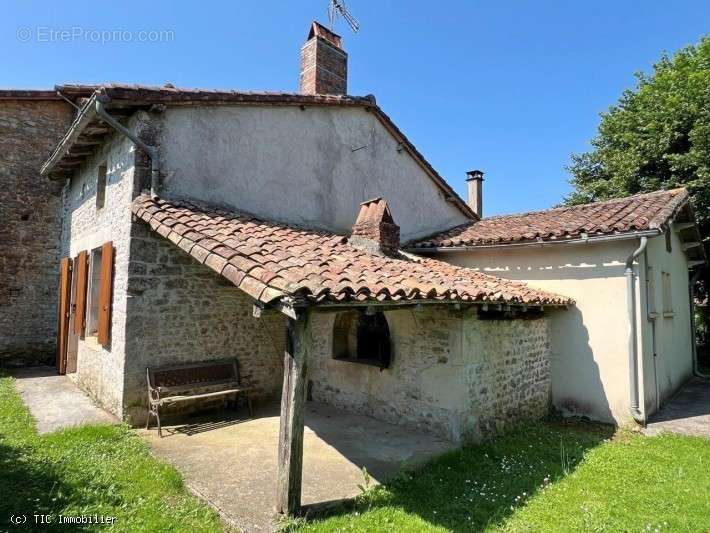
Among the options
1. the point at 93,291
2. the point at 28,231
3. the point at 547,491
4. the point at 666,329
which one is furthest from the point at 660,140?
the point at 28,231

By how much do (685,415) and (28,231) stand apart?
15.6 m

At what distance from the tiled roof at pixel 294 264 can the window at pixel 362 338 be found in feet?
4.10

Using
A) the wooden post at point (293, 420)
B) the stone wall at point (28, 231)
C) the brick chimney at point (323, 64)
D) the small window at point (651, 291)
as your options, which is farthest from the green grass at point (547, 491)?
the stone wall at point (28, 231)

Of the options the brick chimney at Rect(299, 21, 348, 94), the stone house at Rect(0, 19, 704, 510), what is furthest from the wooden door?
the brick chimney at Rect(299, 21, 348, 94)

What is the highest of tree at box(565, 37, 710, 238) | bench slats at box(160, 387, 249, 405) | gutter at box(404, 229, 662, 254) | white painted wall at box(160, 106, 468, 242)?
tree at box(565, 37, 710, 238)

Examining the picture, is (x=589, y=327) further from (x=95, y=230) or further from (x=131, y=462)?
(x=95, y=230)

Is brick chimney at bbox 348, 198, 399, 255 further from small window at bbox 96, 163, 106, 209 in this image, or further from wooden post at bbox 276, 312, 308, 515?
small window at bbox 96, 163, 106, 209

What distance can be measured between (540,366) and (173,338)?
6.64 metres

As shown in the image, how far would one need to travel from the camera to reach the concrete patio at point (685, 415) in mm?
6934

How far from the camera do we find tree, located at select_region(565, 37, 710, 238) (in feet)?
40.5

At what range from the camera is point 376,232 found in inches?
286

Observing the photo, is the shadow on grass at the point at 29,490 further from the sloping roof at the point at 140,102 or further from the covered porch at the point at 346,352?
the sloping roof at the point at 140,102

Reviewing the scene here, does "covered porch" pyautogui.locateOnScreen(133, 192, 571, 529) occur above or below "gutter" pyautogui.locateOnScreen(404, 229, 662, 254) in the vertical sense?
below

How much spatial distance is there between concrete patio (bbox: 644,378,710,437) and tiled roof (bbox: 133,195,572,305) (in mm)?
2608
